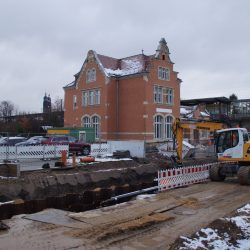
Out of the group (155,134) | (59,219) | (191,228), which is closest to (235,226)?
(191,228)

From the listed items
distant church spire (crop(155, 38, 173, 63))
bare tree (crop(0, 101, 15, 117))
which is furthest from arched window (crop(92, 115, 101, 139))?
bare tree (crop(0, 101, 15, 117))

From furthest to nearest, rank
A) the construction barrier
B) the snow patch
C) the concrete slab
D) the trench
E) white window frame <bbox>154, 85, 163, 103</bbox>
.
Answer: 1. white window frame <bbox>154, 85, 163, 103</bbox>
2. the construction barrier
3. the trench
4. the concrete slab
5. the snow patch

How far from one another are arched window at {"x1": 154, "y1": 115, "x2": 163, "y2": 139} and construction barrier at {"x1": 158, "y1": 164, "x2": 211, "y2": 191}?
89.7 ft

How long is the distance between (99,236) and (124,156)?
21.3 meters

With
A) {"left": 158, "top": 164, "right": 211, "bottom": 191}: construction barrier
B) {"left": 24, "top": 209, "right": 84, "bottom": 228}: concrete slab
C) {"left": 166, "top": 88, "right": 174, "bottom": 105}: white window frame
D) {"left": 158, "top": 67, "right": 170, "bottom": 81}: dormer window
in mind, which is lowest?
{"left": 24, "top": 209, "right": 84, "bottom": 228}: concrete slab

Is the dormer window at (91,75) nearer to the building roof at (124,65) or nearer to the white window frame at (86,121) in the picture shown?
the building roof at (124,65)

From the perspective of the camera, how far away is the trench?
13074 millimetres

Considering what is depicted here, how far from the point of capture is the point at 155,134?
47969mm

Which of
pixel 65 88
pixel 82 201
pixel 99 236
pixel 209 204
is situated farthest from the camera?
pixel 65 88

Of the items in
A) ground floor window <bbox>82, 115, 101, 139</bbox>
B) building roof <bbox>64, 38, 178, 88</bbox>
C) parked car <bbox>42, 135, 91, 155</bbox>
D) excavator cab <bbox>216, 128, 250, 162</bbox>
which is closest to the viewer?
excavator cab <bbox>216, 128, 250, 162</bbox>

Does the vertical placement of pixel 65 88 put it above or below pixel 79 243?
above

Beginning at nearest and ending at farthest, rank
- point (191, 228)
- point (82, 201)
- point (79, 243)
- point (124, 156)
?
point (79, 243), point (191, 228), point (82, 201), point (124, 156)

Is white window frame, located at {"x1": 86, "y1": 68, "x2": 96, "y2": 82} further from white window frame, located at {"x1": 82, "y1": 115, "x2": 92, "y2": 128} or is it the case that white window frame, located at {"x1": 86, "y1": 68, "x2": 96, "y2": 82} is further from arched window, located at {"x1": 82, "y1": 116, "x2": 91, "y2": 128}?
arched window, located at {"x1": 82, "y1": 116, "x2": 91, "y2": 128}

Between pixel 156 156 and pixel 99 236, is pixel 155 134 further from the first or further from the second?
pixel 99 236
